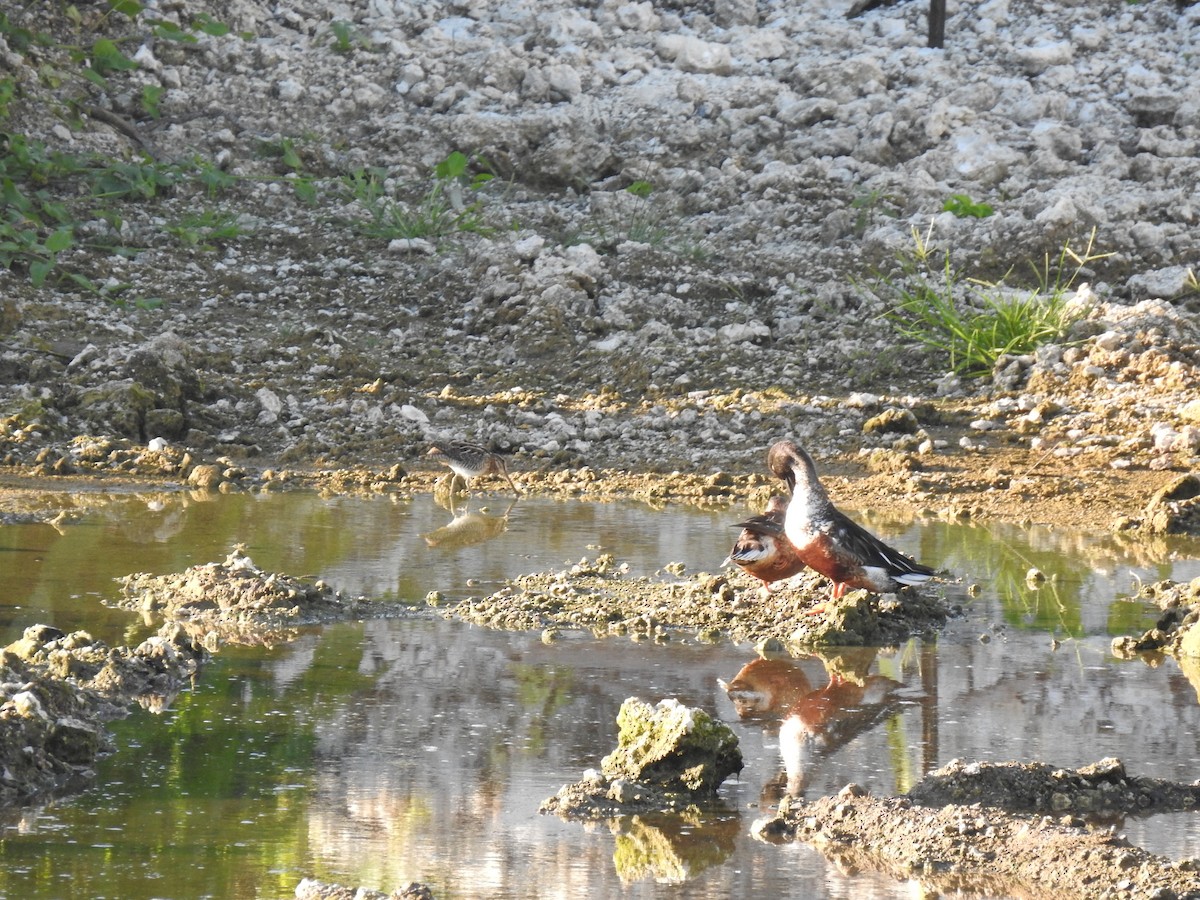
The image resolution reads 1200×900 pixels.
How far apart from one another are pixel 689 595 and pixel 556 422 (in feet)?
11.3

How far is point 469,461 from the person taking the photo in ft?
29.0

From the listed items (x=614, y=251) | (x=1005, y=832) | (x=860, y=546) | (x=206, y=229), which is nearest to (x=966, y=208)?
(x=614, y=251)

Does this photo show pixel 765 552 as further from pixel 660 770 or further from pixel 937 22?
pixel 937 22

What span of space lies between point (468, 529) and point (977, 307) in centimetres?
464

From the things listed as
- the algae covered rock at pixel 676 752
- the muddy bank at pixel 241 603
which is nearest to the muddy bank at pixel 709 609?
the muddy bank at pixel 241 603

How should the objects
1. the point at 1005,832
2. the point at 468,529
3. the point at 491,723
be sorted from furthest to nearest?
the point at 468,529, the point at 491,723, the point at 1005,832

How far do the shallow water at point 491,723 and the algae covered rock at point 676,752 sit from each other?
100 mm

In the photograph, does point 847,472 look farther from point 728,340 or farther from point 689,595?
point 689,595

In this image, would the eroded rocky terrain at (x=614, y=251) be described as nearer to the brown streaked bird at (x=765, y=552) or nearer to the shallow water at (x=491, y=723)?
the brown streaked bird at (x=765, y=552)

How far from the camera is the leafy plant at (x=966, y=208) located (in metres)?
12.0

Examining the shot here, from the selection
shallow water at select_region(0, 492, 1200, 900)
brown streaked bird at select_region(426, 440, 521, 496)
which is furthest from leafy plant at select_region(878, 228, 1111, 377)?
brown streaked bird at select_region(426, 440, 521, 496)

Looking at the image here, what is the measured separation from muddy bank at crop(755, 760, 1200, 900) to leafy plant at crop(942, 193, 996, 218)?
810 cm

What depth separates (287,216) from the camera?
41.2ft

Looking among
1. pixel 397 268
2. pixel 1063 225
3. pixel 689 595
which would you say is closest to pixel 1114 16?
pixel 1063 225
